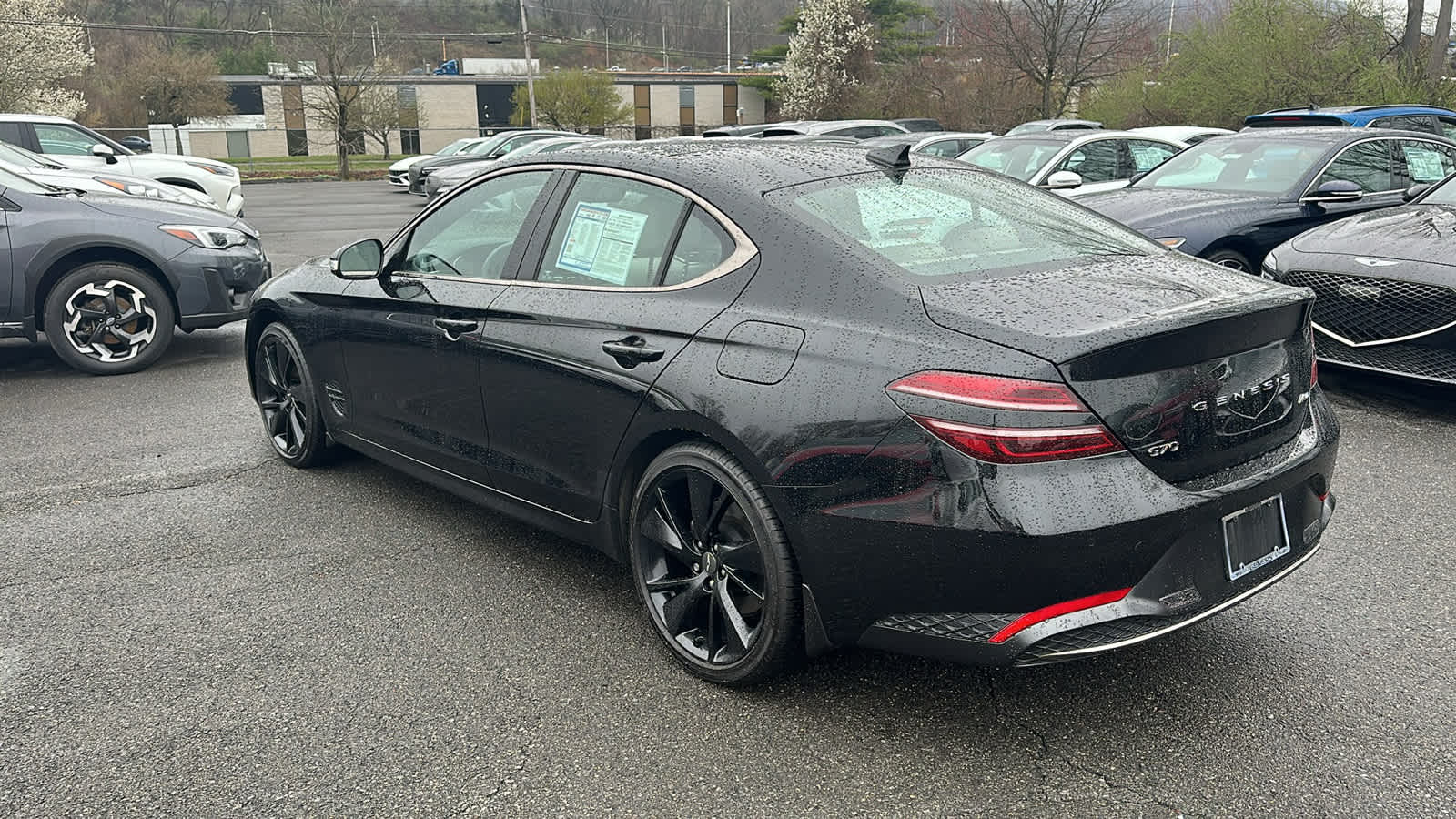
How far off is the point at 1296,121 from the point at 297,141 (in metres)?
64.5

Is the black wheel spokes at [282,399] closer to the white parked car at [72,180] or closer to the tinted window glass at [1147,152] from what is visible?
the white parked car at [72,180]

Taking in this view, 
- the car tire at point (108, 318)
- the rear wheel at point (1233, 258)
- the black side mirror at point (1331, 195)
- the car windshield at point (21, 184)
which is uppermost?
the car windshield at point (21, 184)

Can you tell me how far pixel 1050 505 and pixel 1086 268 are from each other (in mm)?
917

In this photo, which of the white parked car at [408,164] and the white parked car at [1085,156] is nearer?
the white parked car at [1085,156]

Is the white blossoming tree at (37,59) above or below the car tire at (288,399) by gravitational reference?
above

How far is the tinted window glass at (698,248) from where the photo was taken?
3.19 meters

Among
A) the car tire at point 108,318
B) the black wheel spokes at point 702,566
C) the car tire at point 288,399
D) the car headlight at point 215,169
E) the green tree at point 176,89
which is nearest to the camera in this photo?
the black wheel spokes at point 702,566

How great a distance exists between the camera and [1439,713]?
2.93 metres

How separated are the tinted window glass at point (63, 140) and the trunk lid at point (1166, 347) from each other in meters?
15.3

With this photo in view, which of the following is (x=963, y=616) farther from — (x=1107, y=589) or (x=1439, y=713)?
(x=1439, y=713)

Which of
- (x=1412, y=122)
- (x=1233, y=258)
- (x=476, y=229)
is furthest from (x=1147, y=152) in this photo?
(x=476, y=229)

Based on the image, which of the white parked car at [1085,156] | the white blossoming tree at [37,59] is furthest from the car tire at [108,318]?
the white blossoming tree at [37,59]

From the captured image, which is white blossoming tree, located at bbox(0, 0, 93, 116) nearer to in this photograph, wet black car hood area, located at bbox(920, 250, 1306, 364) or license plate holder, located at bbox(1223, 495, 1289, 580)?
wet black car hood area, located at bbox(920, 250, 1306, 364)

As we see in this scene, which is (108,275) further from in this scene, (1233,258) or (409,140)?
(409,140)
